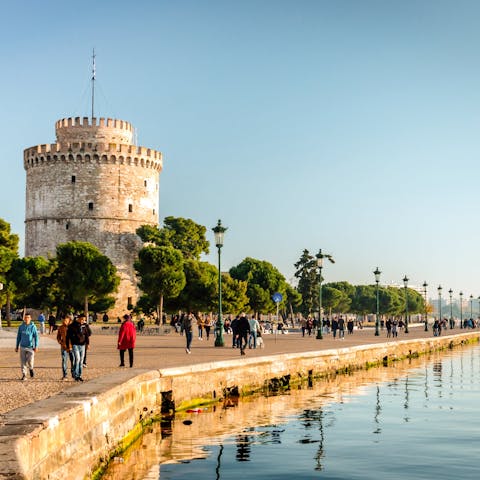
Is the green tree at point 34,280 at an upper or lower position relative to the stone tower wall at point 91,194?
lower

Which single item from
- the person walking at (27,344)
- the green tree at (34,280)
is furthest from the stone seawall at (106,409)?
the green tree at (34,280)

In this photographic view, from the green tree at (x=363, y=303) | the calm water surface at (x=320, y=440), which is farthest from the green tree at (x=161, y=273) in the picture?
the green tree at (x=363, y=303)

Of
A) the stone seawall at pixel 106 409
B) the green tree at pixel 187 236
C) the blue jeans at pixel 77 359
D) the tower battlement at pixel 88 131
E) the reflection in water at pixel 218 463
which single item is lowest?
the reflection in water at pixel 218 463

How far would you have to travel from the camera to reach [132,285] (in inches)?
3474

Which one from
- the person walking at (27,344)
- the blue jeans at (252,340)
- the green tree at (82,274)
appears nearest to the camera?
the person walking at (27,344)

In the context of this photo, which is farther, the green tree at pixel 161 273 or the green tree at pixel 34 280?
the green tree at pixel 161 273

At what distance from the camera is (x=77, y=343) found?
61.0 feet

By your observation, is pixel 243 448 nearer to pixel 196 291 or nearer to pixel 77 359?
pixel 77 359

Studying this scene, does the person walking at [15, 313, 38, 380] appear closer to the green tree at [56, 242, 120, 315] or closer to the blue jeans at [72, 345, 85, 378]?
the blue jeans at [72, 345, 85, 378]

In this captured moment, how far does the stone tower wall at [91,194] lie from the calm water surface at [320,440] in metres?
63.8

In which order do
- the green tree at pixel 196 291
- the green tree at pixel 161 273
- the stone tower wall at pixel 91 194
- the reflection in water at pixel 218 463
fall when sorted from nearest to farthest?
1. the reflection in water at pixel 218 463
2. the green tree at pixel 161 273
3. the green tree at pixel 196 291
4. the stone tower wall at pixel 91 194

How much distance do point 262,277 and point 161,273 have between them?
25.9 m

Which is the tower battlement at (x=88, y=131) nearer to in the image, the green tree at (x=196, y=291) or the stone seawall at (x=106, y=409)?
the green tree at (x=196, y=291)

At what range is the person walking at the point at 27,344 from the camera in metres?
18.2
